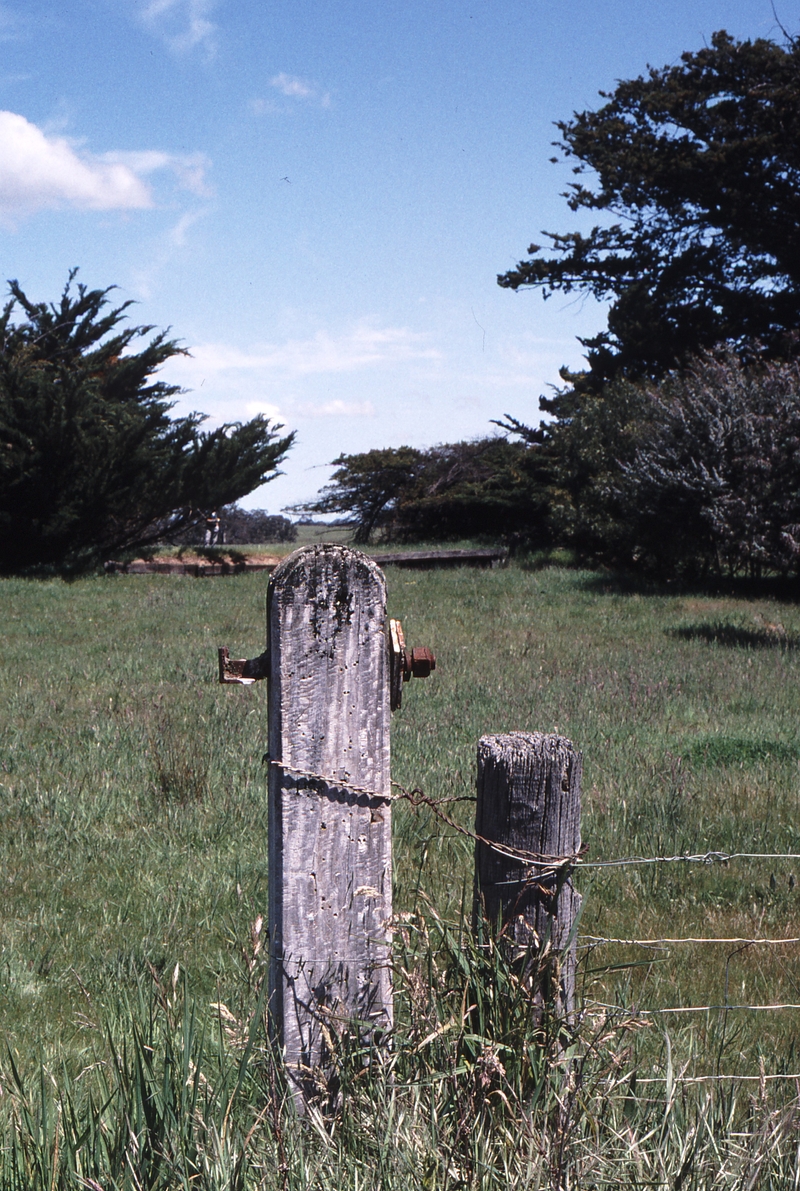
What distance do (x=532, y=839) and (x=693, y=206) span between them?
29.5 meters

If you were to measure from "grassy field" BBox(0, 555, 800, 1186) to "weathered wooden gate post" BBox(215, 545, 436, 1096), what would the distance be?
11.2 inches

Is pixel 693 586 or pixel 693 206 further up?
pixel 693 206

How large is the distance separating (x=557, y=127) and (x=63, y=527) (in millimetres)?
19116

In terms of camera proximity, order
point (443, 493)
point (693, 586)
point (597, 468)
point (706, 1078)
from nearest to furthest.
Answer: point (706, 1078), point (693, 586), point (597, 468), point (443, 493)

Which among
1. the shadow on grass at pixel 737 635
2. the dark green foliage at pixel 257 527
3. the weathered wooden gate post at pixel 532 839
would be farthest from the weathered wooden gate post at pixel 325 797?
the dark green foliage at pixel 257 527

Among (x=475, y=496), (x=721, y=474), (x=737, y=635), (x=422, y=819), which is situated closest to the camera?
(x=422, y=819)

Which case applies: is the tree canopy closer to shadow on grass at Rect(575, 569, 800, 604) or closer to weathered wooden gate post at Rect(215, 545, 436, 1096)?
shadow on grass at Rect(575, 569, 800, 604)

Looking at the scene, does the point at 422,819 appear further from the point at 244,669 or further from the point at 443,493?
the point at 443,493

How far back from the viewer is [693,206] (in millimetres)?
28031

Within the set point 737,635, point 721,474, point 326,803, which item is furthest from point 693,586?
point 326,803

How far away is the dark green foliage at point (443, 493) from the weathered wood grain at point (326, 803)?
2418cm

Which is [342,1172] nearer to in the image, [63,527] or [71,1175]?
[71,1175]

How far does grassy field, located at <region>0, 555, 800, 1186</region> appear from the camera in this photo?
10.7ft

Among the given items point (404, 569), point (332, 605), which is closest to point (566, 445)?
point (404, 569)
